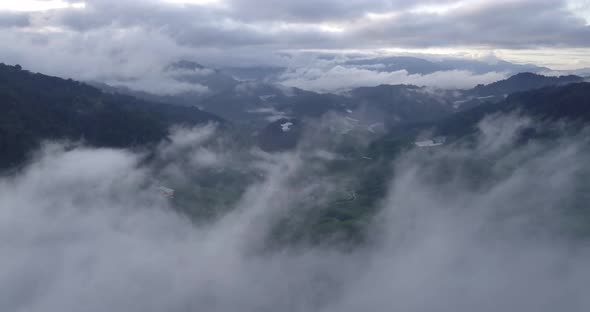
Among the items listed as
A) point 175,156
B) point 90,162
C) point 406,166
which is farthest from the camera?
point 406,166

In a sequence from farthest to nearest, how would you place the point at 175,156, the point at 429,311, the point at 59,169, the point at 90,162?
the point at 175,156
the point at 90,162
the point at 59,169
the point at 429,311

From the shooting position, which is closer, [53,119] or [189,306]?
[189,306]

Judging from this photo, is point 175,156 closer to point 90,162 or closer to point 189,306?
point 90,162

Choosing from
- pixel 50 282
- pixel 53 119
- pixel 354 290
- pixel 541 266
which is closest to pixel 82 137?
pixel 53 119

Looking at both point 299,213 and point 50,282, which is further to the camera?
point 299,213

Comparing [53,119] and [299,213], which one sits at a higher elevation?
[53,119]

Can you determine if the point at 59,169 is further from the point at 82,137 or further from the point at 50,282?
the point at 50,282

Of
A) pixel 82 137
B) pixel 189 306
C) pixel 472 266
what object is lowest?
pixel 189 306

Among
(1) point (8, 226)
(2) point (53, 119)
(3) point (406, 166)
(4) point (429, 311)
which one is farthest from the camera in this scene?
(3) point (406, 166)

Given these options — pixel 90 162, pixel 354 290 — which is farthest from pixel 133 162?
pixel 354 290
